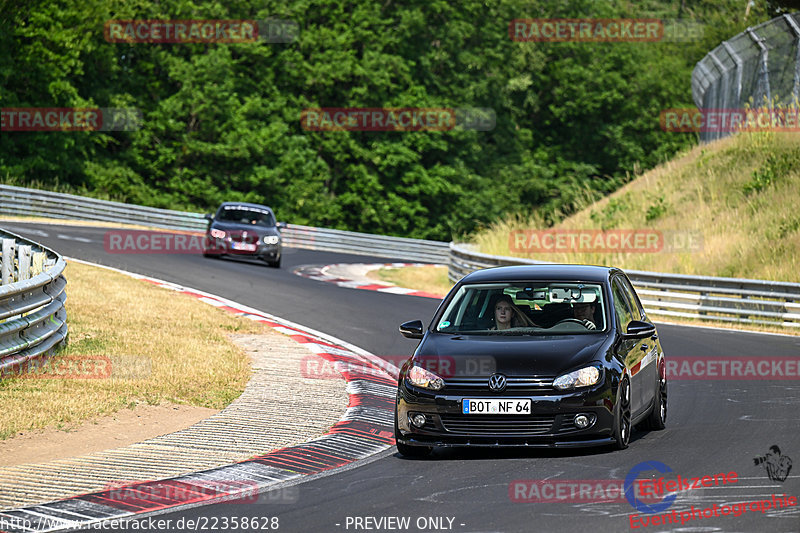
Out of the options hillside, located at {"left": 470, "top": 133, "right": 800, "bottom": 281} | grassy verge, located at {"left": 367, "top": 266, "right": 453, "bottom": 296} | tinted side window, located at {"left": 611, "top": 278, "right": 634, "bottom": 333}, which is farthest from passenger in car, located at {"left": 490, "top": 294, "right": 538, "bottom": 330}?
grassy verge, located at {"left": 367, "top": 266, "right": 453, "bottom": 296}

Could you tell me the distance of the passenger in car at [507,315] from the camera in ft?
32.4

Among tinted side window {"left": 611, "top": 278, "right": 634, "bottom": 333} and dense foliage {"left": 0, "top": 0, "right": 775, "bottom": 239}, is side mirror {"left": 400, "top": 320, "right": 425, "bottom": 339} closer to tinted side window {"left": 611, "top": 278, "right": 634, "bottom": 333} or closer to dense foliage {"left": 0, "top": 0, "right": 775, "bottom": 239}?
tinted side window {"left": 611, "top": 278, "right": 634, "bottom": 333}

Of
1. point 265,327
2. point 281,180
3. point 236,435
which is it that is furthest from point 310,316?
point 281,180

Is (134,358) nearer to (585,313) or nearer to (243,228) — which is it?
(585,313)

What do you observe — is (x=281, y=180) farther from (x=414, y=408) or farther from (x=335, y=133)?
(x=414, y=408)

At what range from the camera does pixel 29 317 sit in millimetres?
12398

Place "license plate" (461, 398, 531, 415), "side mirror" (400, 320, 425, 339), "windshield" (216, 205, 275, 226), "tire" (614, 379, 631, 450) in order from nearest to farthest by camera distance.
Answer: "license plate" (461, 398, 531, 415), "tire" (614, 379, 631, 450), "side mirror" (400, 320, 425, 339), "windshield" (216, 205, 275, 226)

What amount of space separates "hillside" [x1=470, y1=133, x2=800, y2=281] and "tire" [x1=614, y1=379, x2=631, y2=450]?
52.9ft

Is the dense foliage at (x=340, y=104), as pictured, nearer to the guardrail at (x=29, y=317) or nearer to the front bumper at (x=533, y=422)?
the guardrail at (x=29, y=317)

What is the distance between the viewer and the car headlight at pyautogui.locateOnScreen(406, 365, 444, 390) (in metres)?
8.98

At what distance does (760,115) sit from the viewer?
30844 mm

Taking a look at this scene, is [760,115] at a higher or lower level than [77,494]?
higher

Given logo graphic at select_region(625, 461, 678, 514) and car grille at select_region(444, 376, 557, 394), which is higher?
car grille at select_region(444, 376, 557, 394)

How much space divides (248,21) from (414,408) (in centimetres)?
5547
